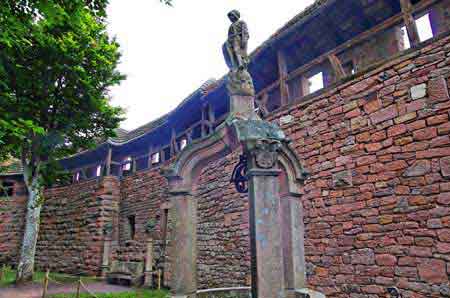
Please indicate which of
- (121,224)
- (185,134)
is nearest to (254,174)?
(185,134)

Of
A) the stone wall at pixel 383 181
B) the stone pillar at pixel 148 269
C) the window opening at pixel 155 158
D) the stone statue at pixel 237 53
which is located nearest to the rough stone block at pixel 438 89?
the stone wall at pixel 383 181

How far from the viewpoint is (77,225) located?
14992 mm

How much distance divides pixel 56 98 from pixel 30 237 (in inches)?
166

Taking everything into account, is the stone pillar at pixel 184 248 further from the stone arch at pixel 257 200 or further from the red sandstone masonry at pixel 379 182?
the red sandstone masonry at pixel 379 182

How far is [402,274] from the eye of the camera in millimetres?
5148

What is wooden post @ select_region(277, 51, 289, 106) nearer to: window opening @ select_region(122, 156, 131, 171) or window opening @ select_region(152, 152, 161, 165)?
window opening @ select_region(152, 152, 161, 165)

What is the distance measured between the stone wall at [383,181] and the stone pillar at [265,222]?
3.11m

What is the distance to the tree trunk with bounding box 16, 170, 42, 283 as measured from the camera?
9.86 meters

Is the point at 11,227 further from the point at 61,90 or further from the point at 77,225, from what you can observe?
the point at 61,90

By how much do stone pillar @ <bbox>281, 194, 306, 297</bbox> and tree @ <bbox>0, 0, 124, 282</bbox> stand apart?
21.8 feet

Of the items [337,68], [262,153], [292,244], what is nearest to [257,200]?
[262,153]

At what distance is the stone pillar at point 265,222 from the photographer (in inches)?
113

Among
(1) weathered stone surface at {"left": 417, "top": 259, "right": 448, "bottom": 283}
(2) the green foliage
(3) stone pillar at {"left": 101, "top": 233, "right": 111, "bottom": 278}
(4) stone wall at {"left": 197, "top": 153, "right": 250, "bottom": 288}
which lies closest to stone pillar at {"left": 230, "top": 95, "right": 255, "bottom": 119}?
(1) weathered stone surface at {"left": 417, "top": 259, "right": 448, "bottom": 283}

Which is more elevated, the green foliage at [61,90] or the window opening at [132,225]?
the green foliage at [61,90]
